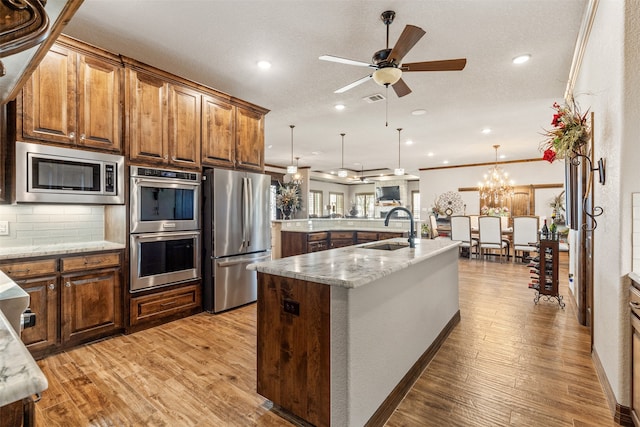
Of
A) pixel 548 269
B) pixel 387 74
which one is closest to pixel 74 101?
pixel 387 74

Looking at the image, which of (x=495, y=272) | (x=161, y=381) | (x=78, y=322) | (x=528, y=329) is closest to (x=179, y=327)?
(x=78, y=322)

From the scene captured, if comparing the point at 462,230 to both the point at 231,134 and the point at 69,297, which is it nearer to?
the point at 231,134

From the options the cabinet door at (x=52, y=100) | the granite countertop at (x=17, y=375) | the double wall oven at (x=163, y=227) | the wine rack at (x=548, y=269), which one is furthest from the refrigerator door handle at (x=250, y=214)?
the wine rack at (x=548, y=269)

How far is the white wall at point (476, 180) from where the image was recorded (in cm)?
877

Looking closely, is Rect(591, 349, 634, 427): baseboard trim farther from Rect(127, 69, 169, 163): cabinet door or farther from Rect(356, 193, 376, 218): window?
Rect(356, 193, 376, 218): window

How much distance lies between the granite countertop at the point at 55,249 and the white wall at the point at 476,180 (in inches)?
363

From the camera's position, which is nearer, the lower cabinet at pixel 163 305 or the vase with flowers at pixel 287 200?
the lower cabinet at pixel 163 305

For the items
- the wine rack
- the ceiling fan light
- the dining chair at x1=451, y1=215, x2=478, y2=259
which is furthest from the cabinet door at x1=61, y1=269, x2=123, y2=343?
the dining chair at x1=451, y1=215, x2=478, y2=259

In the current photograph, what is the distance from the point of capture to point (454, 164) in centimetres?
988

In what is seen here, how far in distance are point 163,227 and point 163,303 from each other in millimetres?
777

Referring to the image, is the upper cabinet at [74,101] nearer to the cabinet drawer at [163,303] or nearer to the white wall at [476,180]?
the cabinet drawer at [163,303]

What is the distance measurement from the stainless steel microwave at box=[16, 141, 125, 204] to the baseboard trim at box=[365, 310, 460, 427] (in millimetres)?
2744

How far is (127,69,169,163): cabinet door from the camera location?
9.80ft

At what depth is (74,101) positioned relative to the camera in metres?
2.67
